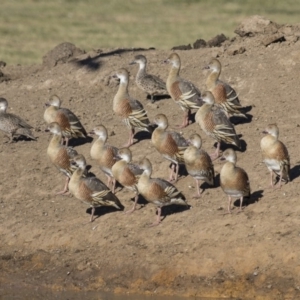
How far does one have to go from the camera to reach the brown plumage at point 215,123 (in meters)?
18.0

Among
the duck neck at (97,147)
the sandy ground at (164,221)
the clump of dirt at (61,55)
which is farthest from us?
the clump of dirt at (61,55)

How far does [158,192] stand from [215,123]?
2.07 meters

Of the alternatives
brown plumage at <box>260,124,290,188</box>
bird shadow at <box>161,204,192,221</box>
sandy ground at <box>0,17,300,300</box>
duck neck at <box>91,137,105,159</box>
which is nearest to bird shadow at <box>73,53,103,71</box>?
sandy ground at <box>0,17,300,300</box>

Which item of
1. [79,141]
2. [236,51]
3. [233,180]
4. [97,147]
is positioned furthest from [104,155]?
[236,51]

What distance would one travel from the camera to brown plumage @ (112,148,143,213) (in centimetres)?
1711

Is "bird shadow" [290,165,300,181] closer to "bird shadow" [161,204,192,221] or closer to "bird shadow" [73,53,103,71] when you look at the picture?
"bird shadow" [161,204,192,221]

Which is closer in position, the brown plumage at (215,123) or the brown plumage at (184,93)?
the brown plumage at (215,123)

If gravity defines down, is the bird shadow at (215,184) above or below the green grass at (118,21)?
above

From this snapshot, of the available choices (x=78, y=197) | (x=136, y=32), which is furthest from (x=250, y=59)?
(x=136, y=32)

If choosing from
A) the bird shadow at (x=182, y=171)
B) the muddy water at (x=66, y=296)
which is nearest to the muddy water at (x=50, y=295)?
the muddy water at (x=66, y=296)

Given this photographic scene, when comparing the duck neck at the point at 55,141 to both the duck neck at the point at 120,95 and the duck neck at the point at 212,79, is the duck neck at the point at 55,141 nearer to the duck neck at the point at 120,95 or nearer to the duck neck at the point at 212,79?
the duck neck at the point at 120,95

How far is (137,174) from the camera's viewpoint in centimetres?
1711

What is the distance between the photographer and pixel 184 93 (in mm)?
19422

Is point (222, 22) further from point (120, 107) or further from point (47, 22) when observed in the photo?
point (120, 107)
